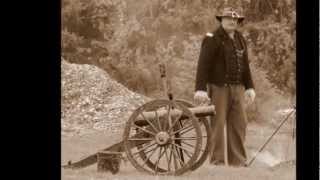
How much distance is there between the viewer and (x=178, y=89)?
484cm

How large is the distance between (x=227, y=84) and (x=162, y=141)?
2.24 ft

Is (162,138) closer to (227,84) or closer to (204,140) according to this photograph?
(204,140)

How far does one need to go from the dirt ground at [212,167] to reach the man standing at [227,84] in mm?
85

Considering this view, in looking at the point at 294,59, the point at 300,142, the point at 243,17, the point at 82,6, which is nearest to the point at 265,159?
the point at 300,142

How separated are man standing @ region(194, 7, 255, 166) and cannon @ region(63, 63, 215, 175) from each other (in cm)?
15

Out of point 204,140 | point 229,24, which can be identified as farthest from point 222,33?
point 204,140

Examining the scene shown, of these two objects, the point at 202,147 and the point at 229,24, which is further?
the point at 229,24

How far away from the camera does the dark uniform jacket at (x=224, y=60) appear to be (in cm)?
489

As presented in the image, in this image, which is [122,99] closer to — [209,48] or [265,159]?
[209,48]

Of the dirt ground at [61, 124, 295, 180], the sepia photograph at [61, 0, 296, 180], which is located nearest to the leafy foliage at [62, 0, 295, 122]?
the sepia photograph at [61, 0, 296, 180]

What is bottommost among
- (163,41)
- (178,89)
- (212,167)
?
(212,167)

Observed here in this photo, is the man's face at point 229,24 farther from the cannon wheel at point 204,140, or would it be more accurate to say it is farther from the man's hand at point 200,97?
the cannon wheel at point 204,140

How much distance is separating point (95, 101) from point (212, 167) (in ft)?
3.38

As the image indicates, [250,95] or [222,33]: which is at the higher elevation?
[222,33]
